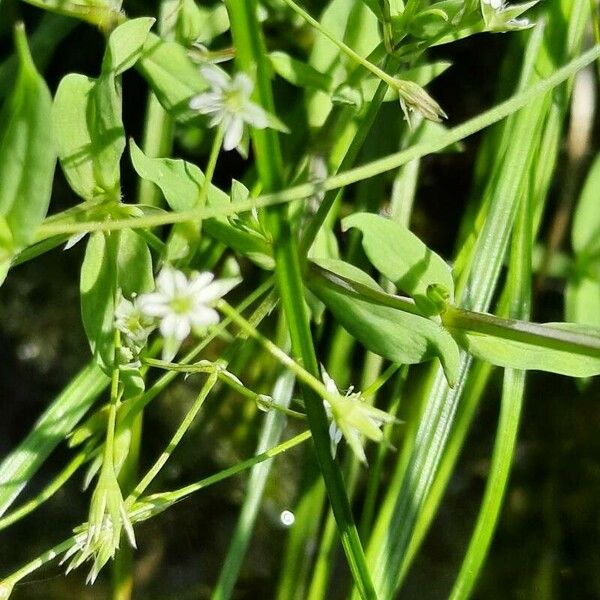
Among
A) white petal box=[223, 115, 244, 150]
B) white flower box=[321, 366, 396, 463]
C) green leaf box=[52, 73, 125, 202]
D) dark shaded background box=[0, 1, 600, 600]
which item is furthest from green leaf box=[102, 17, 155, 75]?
dark shaded background box=[0, 1, 600, 600]

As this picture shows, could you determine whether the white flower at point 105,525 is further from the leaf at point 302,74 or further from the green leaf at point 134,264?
the leaf at point 302,74

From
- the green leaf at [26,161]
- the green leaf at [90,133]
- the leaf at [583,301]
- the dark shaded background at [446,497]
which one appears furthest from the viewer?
the dark shaded background at [446,497]

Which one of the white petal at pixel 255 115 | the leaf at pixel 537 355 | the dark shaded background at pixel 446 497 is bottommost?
the dark shaded background at pixel 446 497

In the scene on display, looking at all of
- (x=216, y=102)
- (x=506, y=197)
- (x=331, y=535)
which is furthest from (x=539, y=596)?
(x=216, y=102)

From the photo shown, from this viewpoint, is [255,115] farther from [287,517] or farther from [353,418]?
[287,517]

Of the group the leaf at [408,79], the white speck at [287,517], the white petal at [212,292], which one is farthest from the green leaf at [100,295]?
the white speck at [287,517]

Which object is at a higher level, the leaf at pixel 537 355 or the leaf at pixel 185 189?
the leaf at pixel 185 189

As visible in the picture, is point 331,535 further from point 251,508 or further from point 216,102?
point 216,102
